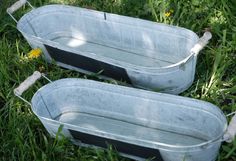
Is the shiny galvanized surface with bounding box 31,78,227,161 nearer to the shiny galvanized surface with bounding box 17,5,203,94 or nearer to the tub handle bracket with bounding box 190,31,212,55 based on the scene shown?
the shiny galvanized surface with bounding box 17,5,203,94

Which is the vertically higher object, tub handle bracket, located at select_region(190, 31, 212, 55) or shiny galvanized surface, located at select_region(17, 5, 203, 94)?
tub handle bracket, located at select_region(190, 31, 212, 55)

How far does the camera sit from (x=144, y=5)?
2.87 m

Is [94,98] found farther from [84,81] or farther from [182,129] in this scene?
[182,129]

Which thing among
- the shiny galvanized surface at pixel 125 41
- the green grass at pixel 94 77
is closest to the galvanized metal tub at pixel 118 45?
the shiny galvanized surface at pixel 125 41

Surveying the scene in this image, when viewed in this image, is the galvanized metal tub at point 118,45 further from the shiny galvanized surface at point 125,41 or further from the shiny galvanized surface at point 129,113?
the shiny galvanized surface at point 129,113

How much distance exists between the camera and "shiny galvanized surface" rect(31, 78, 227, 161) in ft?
6.85

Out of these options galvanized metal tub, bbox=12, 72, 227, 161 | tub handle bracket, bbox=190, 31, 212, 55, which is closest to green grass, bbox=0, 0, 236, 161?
galvanized metal tub, bbox=12, 72, 227, 161

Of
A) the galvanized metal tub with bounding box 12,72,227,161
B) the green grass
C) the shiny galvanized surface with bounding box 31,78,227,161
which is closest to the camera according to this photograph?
the galvanized metal tub with bounding box 12,72,227,161

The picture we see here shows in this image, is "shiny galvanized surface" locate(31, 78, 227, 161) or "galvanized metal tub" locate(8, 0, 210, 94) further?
"galvanized metal tub" locate(8, 0, 210, 94)

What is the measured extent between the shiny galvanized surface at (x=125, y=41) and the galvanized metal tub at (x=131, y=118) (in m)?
0.15

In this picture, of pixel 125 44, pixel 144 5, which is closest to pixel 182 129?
pixel 125 44

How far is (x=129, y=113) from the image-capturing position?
7.71ft

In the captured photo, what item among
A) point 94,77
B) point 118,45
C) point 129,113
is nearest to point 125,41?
point 118,45

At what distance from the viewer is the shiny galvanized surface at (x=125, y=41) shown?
2.30 meters
